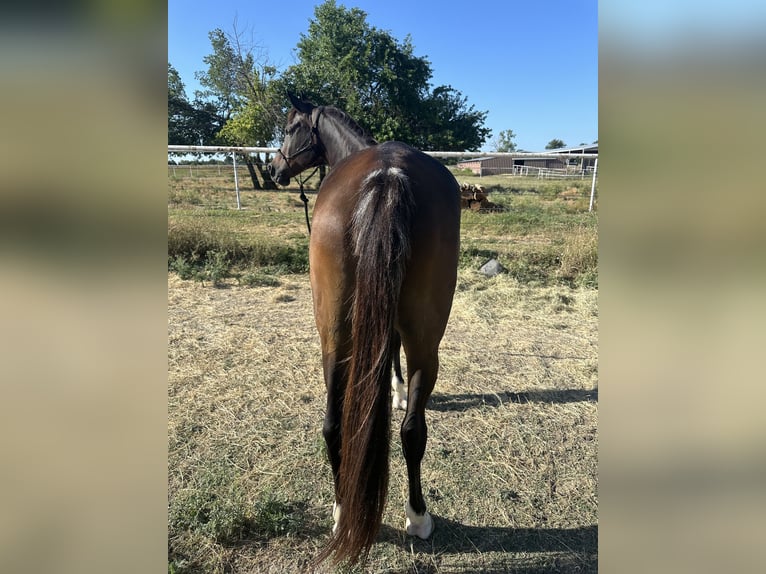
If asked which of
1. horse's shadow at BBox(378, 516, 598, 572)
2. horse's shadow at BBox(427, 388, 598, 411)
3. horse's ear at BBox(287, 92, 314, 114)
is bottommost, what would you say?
horse's shadow at BBox(378, 516, 598, 572)

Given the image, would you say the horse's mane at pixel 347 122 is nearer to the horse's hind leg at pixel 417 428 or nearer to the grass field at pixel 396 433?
the horse's hind leg at pixel 417 428

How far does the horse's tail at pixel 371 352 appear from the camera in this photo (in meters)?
1.59

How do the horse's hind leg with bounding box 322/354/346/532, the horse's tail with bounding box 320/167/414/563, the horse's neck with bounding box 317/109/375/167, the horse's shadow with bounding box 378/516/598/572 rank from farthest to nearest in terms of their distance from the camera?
1. the horse's neck with bounding box 317/109/375/167
2. the horse's shadow with bounding box 378/516/598/572
3. the horse's hind leg with bounding box 322/354/346/532
4. the horse's tail with bounding box 320/167/414/563

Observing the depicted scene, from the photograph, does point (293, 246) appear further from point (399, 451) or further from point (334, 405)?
point (334, 405)

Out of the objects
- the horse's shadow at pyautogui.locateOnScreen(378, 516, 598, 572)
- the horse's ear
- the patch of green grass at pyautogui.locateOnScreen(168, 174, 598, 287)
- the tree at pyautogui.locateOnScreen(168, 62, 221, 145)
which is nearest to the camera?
the horse's shadow at pyautogui.locateOnScreen(378, 516, 598, 572)

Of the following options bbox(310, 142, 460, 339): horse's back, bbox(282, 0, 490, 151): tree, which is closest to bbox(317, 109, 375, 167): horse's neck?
bbox(310, 142, 460, 339): horse's back

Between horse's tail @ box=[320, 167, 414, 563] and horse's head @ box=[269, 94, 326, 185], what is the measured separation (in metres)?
1.93

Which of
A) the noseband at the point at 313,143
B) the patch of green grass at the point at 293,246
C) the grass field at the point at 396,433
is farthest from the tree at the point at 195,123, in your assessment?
the noseband at the point at 313,143

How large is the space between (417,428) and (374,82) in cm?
2561

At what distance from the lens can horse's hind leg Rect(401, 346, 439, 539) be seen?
6.09ft

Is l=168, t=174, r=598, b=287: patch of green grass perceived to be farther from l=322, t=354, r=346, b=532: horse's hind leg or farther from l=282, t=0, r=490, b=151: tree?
l=282, t=0, r=490, b=151: tree
